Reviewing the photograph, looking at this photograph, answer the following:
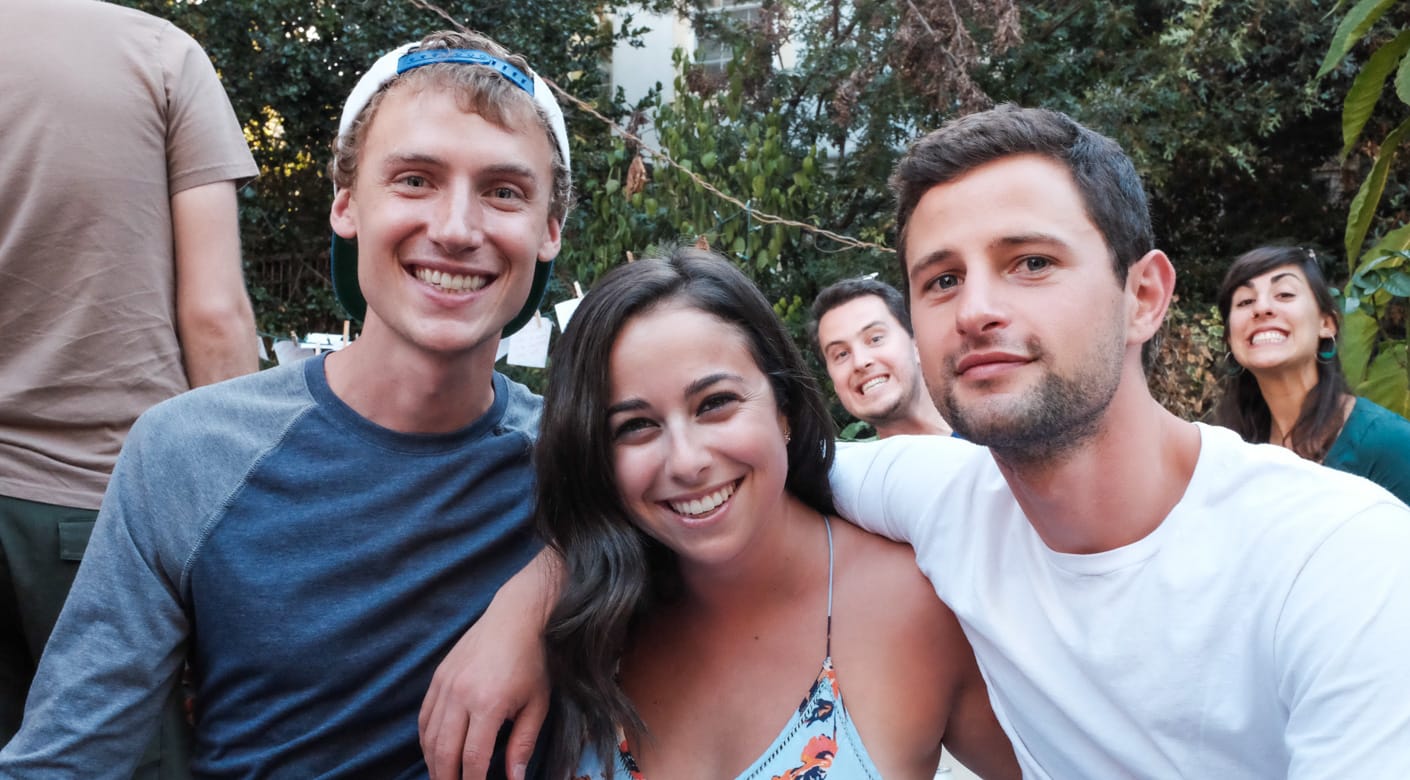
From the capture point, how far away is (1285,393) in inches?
159

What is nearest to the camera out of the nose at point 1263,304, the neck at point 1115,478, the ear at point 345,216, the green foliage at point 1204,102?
the neck at point 1115,478

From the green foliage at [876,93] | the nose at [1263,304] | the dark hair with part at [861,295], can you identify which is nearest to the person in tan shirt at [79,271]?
the dark hair with part at [861,295]

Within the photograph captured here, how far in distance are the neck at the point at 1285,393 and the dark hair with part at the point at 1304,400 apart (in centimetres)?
3

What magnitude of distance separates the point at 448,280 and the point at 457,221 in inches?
4.1

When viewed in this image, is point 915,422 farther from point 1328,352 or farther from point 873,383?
point 1328,352

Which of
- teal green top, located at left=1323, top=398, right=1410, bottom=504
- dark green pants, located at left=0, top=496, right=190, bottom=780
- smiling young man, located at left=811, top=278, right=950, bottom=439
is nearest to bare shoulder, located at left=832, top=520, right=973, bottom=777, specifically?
dark green pants, located at left=0, top=496, right=190, bottom=780

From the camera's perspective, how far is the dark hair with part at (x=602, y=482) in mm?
1844

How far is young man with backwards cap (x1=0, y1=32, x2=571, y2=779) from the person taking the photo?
66.1 inches

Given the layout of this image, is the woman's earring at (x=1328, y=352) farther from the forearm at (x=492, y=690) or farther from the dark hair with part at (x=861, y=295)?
the forearm at (x=492, y=690)

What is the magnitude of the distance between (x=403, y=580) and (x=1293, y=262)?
367cm

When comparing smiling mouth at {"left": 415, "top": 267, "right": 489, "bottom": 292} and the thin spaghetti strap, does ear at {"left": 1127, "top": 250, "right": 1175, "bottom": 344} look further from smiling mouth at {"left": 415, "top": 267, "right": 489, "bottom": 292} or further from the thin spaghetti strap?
smiling mouth at {"left": 415, "top": 267, "right": 489, "bottom": 292}

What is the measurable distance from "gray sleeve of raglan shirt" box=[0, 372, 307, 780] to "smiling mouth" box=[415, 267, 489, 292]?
384 millimetres

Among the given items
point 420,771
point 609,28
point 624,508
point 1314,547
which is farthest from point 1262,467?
point 609,28

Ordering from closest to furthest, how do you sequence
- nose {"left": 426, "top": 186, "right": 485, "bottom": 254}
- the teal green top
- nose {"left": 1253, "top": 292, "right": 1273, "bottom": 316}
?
nose {"left": 426, "top": 186, "right": 485, "bottom": 254} < the teal green top < nose {"left": 1253, "top": 292, "right": 1273, "bottom": 316}
